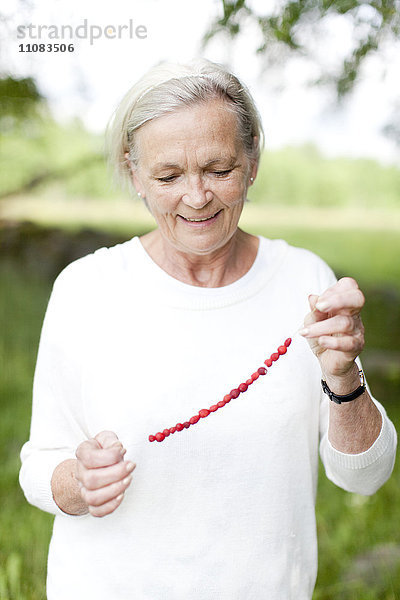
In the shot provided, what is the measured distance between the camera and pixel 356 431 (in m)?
1.39

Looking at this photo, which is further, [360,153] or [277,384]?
[360,153]

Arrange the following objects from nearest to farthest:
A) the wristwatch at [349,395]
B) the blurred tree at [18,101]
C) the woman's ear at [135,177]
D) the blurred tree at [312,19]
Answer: the wristwatch at [349,395]
the woman's ear at [135,177]
the blurred tree at [312,19]
the blurred tree at [18,101]

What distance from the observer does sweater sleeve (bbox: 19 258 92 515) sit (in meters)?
1.49

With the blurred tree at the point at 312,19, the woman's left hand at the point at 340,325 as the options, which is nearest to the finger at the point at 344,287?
the woman's left hand at the point at 340,325

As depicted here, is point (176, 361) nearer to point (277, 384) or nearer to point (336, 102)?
point (277, 384)

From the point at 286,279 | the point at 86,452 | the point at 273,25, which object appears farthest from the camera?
the point at 273,25

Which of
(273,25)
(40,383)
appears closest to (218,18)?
(273,25)

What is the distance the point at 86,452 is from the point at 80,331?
0.34 metres

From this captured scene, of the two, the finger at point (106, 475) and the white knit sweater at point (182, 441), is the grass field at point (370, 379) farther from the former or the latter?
the finger at point (106, 475)

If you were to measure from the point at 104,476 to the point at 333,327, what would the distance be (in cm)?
49

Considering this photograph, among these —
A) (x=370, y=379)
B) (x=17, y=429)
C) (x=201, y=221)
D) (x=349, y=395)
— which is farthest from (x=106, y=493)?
(x=370, y=379)

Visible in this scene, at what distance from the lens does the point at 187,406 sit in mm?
1480

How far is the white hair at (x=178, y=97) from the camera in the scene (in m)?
1.40

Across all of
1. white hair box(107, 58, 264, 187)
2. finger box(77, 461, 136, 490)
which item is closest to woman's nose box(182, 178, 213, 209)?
white hair box(107, 58, 264, 187)
